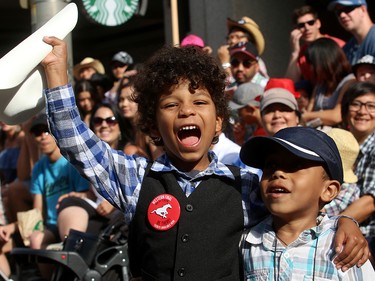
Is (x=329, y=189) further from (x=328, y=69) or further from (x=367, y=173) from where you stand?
(x=328, y=69)

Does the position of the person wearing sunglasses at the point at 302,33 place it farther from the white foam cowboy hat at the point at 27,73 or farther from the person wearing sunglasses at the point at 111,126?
the white foam cowboy hat at the point at 27,73

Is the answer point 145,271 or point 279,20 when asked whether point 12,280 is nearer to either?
point 145,271

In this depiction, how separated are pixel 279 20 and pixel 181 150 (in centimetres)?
667

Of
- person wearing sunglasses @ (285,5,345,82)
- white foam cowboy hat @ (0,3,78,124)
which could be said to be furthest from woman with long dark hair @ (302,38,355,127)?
white foam cowboy hat @ (0,3,78,124)

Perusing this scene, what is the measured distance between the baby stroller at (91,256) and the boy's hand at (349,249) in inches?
93.2

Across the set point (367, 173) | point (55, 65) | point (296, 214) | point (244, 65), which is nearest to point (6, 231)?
point (244, 65)

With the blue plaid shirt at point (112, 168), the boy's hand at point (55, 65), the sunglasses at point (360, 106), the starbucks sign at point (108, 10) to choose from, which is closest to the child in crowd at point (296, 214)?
the blue plaid shirt at point (112, 168)

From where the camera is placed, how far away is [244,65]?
6648 mm

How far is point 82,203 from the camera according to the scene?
5777 mm

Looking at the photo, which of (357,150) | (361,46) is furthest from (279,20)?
(357,150)

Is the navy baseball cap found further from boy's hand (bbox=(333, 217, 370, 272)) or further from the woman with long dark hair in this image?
the woman with long dark hair

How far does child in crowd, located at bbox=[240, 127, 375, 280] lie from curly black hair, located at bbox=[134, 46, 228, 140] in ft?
1.08

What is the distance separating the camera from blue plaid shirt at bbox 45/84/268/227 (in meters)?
2.99

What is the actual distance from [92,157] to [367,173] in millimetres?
2037
